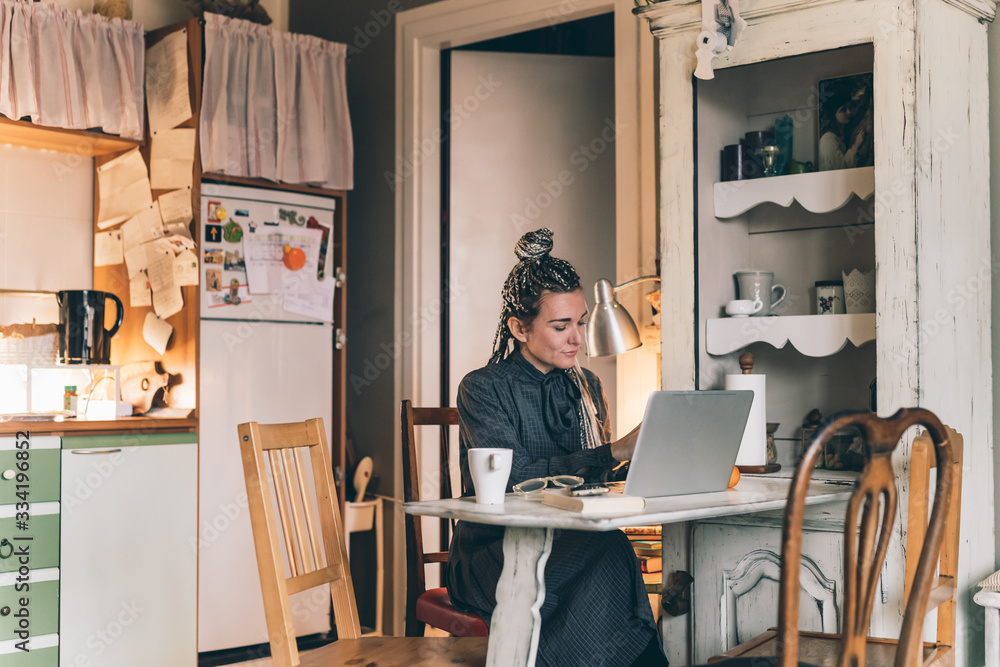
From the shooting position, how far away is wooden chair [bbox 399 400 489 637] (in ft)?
7.23

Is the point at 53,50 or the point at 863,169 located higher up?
the point at 53,50

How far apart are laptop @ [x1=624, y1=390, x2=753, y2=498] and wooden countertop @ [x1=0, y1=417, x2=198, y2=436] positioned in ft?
6.41

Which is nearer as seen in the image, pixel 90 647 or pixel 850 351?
pixel 850 351

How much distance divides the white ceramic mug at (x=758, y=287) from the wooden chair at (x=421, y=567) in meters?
0.88

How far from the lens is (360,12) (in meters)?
3.96

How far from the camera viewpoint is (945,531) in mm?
1844

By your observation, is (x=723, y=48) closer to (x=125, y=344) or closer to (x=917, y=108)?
(x=917, y=108)

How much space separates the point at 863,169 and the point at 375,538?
2449 mm

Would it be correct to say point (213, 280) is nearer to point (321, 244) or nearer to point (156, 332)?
point (156, 332)

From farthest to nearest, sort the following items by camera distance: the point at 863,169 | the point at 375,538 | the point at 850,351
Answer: the point at 375,538, the point at 850,351, the point at 863,169

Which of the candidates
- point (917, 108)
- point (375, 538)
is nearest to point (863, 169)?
point (917, 108)

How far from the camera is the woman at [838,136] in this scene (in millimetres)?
2268

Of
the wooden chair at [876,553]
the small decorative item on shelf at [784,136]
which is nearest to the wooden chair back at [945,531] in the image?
the wooden chair at [876,553]

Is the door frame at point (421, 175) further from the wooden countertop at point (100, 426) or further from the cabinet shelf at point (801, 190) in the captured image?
the cabinet shelf at point (801, 190)
